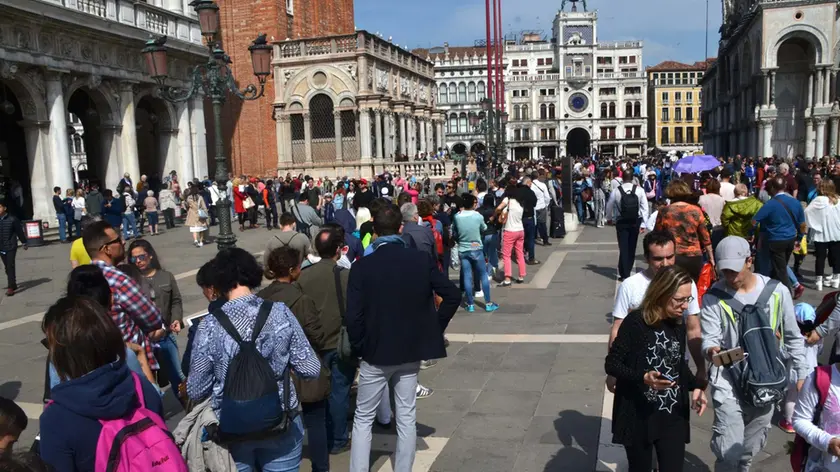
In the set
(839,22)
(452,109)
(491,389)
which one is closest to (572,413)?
(491,389)

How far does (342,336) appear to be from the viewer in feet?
14.9

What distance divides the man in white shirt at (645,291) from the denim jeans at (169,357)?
3388mm

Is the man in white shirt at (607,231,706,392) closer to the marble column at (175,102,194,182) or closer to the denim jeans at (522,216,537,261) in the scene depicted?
the denim jeans at (522,216,537,261)

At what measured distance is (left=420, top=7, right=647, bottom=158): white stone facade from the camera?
8431 centimetres

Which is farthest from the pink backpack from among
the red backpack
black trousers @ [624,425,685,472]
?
the red backpack

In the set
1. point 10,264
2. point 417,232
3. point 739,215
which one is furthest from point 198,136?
point 739,215

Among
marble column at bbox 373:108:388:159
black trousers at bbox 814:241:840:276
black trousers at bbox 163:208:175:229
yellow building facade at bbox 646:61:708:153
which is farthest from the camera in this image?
yellow building facade at bbox 646:61:708:153

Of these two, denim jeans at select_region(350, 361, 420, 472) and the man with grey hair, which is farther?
the man with grey hair

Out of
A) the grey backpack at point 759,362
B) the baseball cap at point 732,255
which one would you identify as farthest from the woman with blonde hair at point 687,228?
the grey backpack at point 759,362

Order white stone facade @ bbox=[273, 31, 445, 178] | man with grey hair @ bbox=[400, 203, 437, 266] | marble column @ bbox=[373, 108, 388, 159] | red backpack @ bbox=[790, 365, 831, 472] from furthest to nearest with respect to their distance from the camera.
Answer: marble column @ bbox=[373, 108, 388, 159] → white stone facade @ bbox=[273, 31, 445, 178] → man with grey hair @ bbox=[400, 203, 437, 266] → red backpack @ bbox=[790, 365, 831, 472]

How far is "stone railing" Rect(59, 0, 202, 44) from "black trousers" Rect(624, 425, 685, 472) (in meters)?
20.2

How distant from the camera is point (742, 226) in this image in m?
9.09

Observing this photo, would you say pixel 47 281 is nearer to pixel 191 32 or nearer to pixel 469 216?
pixel 469 216

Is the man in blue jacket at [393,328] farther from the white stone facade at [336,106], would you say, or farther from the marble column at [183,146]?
the white stone facade at [336,106]
